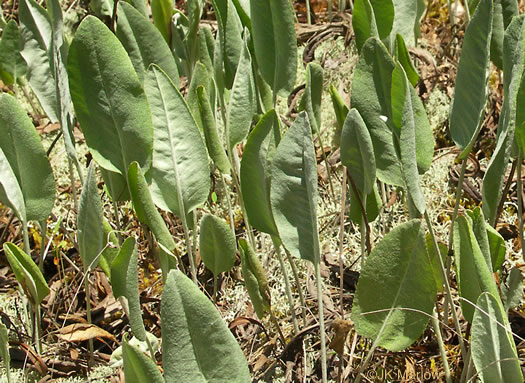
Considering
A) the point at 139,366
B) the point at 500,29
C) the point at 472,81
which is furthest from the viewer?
the point at 500,29

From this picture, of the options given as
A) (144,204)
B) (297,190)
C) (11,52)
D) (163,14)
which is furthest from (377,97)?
(11,52)

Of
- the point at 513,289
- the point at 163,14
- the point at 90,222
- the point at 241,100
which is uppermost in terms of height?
the point at 163,14

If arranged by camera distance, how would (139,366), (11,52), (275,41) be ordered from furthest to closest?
(11,52) < (275,41) < (139,366)

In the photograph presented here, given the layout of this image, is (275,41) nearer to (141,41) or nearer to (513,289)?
(141,41)

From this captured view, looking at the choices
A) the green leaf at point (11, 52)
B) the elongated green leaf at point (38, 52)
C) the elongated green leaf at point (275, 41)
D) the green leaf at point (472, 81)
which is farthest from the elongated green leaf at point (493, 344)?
the green leaf at point (11, 52)

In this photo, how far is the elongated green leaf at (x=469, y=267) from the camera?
2.31 feet

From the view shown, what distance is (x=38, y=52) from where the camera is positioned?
124 cm

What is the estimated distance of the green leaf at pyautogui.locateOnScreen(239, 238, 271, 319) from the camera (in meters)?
0.88

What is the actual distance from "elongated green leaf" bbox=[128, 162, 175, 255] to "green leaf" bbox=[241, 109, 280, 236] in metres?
0.10

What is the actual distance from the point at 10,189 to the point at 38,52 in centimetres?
34

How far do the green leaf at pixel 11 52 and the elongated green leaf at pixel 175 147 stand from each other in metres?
0.55

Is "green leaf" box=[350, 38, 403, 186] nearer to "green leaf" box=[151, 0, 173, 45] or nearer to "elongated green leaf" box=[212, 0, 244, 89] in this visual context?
"elongated green leaf" box=[212, 0, 244, 89]

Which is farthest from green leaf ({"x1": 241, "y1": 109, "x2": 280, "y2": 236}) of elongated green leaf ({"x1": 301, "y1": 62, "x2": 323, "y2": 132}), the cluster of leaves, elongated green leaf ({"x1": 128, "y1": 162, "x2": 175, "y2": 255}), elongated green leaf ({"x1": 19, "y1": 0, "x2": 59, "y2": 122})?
elongated green leaf ({"x1": 19, "y1": 0, "x2": 59, "y2": 122})

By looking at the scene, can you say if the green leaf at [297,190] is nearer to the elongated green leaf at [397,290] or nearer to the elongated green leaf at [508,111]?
the elongated green leaf at [397,290]
